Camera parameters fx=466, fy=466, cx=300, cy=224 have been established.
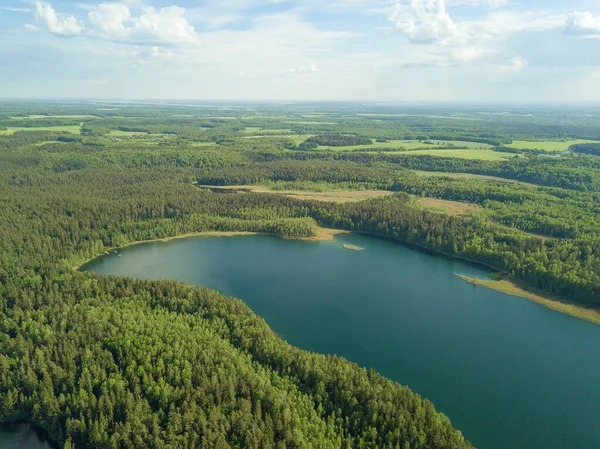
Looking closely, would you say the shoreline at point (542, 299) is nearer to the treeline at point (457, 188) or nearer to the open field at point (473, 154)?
the treeline at point (457, 188)

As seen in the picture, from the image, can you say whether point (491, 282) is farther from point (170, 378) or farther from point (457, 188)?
point (457, 188)

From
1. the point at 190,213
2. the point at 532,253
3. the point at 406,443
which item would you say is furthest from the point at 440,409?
the point at 190,213

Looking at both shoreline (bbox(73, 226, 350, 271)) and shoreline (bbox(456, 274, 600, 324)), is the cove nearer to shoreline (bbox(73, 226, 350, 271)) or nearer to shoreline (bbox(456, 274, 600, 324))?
shoreline (bbox(456, 274, 600, 324))

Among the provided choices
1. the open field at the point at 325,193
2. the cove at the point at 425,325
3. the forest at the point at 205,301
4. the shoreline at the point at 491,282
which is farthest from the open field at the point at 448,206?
the cove at the point at 425,325

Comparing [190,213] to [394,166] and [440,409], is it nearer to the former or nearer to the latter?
[440,409]

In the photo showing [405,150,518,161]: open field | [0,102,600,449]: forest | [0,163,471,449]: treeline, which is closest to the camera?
[0,163,471,449]: treeline

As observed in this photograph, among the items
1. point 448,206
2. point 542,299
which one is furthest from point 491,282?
point 448,206

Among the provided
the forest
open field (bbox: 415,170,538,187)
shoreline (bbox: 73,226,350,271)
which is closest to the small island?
shoreline (bbox: 73,226,350,271)
